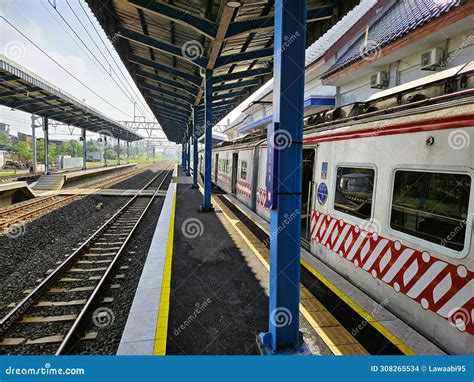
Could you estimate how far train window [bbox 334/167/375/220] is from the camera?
179 inches

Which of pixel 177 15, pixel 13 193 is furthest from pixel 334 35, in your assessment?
pixel 13 193

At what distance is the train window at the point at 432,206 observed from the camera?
3117 millimetres

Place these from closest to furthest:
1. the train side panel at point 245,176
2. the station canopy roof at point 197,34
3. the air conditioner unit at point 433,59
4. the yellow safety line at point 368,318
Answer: the yellow safety line at point 368,318 → the station canopy roof at point 197,34 → the air conditioner unit at point 433,59 → the train side panel at point 245,176

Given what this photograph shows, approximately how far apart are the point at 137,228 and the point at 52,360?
7059 mm

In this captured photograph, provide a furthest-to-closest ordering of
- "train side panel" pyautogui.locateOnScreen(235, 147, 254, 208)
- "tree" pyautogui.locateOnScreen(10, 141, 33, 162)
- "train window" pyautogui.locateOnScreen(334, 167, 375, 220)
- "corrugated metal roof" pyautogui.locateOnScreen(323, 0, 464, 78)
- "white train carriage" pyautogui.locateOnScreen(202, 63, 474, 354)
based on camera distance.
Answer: "tree" pyautogui.locateOnScreen(10, 141, 33, 162) → "train side panel" pyautogui.locateOnScreen(235, 147, 254, 208) → "corrugated metal roof" pyautogui.locateOnScreen(323, 0, 464, 78) → "train window" pyautogui.locateOnScreen(334, 167, 375, 220) → "white train carriage" pyautogui.locateOnScreen(202, 63, 474, 354)

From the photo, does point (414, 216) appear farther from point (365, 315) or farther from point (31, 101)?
point (31, 101)

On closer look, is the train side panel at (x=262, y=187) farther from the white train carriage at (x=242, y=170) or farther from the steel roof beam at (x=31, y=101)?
the steel roof beam at (x=31, y=101)

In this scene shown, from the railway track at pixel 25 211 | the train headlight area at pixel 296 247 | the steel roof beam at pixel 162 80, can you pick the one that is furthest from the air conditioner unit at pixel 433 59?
the railway track at pixel 25 211

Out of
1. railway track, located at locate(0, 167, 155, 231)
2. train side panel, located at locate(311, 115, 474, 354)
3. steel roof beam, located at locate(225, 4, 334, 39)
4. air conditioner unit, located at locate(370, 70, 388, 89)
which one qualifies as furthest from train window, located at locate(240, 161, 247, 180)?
railway track, located at locate(0, 167, 155, 231)

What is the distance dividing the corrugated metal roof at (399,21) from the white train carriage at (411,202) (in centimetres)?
319

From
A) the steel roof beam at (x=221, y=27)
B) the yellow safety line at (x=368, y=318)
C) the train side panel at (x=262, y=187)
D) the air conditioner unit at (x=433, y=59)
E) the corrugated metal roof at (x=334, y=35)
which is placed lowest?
the yellow safety line at (x=368, y=318)

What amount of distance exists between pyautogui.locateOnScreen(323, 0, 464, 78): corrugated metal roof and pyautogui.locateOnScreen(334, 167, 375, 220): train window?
13.1 feet

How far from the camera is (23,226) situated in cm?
914

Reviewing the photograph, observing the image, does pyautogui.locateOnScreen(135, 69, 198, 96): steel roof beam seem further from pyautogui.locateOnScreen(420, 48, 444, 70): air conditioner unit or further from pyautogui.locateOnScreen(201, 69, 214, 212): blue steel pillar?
pyautogui.locateOnScreen(420, 48, 444, 70): air conditioner unit
